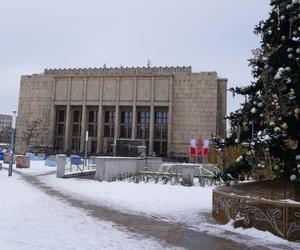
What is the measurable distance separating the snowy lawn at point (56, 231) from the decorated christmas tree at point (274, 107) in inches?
144

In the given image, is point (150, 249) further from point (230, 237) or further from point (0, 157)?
point (0, 157)

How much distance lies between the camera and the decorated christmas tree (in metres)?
9.49

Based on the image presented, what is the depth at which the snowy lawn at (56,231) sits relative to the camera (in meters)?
7.20

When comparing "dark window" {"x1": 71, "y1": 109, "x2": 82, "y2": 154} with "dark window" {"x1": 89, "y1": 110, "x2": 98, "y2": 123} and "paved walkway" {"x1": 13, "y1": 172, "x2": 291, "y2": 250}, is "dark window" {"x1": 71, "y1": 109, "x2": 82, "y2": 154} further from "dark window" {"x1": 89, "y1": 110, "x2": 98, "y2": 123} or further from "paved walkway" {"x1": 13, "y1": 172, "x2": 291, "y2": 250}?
"paved walkway" {"x1": 13, "y1": 172, "x2": 291, "y2": 250}

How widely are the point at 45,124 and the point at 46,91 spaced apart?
25.6 feet

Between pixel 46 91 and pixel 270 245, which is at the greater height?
pixel 46 91

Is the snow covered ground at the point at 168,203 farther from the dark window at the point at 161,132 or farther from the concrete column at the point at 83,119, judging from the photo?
the concrete column at the point at 83,119

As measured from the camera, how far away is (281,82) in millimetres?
9570

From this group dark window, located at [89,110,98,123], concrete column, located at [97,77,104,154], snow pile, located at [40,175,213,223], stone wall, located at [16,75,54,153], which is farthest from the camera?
dark window, located at [89,110,98,123]

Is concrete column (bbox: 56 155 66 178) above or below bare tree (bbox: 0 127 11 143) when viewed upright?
below

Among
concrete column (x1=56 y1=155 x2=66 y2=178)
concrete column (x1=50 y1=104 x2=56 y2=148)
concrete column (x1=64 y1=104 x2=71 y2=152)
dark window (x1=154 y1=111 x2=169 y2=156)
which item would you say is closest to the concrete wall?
concrete column (x1=56 y1=155 x2=66 y2=178)

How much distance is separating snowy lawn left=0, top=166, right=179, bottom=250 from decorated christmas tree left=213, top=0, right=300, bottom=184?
3647 mm

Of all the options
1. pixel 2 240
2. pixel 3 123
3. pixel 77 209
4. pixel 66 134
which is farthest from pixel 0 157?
pixel 3 123

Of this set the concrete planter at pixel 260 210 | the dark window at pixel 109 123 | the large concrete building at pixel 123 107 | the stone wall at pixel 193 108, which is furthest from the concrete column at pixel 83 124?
the concrete planter at pixel 260 210
